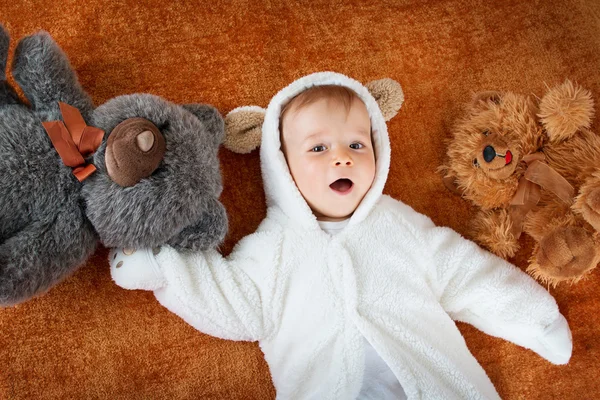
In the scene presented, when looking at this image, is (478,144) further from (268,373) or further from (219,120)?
(268,373)

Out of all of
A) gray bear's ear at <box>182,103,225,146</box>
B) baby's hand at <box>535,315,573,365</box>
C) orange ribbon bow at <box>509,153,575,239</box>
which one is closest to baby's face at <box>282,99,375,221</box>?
gray bear's ear at <box>182,103,225,146</box>

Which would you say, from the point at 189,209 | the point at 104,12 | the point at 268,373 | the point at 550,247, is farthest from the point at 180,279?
the point at 550,247

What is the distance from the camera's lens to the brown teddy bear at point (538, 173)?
1.13 metres

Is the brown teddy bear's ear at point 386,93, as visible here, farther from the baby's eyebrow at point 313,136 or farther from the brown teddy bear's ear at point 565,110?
the brown teddy bear's ear at point 565,110

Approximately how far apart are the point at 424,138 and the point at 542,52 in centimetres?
40

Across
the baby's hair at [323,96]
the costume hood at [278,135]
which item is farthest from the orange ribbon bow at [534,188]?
the baby's hair at [323,96]

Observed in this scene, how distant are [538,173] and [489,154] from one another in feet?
0.38

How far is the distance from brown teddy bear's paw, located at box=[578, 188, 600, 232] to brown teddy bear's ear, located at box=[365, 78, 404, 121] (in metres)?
0.45

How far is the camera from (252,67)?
128cm

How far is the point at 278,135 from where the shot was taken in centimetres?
112

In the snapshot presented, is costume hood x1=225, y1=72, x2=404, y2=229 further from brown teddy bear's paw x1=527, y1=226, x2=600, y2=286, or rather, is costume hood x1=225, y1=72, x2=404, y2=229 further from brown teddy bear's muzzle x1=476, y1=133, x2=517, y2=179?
brown teddy bear's paw x1=527, y1=226, x2=600, y2=286

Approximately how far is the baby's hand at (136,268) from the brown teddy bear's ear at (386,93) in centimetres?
59

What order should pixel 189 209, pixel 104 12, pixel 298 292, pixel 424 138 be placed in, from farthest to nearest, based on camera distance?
pixel 424 138
pixel 104 12
pixel 298 292
pixel 189 209

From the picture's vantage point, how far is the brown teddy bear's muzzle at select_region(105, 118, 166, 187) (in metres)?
0.87
